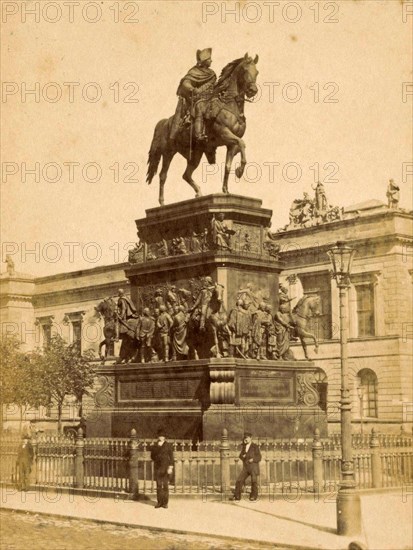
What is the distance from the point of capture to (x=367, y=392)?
53.1 m

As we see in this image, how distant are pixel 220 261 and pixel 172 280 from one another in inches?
65.7

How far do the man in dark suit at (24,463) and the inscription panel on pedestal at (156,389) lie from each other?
233 cm

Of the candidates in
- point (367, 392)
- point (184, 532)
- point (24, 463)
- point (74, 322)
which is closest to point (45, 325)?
point (74, 322)

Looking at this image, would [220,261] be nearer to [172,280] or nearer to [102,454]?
[172,280]

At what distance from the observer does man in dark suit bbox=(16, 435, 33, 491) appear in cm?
2136

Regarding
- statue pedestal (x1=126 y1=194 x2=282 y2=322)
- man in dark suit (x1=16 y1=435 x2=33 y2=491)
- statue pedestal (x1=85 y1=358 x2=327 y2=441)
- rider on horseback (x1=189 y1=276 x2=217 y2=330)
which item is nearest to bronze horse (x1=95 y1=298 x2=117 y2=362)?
statue pedestal (x1=126 y1=194 x2=282 y2=322)

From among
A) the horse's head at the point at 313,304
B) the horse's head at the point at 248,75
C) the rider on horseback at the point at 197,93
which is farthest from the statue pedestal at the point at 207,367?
the horse's head at the point at 248,75

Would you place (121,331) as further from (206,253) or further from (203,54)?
(203,54)

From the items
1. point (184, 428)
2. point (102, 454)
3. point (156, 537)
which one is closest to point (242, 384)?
point (184, 428)

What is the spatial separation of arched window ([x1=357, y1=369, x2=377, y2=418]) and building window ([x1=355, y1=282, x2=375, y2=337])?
6.99 ft

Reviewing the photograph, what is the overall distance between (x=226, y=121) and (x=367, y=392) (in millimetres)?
32469

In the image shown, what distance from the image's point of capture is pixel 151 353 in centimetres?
2272

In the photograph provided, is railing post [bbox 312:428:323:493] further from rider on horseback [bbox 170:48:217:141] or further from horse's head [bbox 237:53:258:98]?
horse's head [bbox 237:53:258:98]

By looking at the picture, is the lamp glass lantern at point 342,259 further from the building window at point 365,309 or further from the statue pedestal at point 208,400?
the building window at point 365,309
